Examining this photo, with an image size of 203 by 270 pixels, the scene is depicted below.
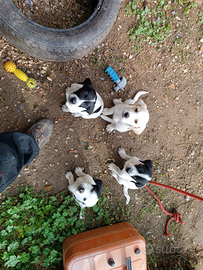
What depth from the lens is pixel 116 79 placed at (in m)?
3.17

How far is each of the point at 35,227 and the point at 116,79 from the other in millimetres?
2928

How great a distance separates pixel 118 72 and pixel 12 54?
185cm

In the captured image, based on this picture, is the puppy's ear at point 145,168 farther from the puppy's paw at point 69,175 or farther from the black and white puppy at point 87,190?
the puppy's paw at point 69,175

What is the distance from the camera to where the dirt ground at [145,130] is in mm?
3027

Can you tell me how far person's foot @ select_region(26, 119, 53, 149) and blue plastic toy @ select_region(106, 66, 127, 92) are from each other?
1368 mm

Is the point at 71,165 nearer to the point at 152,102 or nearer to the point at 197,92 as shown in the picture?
the point at 152,102

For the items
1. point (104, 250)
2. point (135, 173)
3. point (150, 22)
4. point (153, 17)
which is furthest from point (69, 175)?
point (153, 17)

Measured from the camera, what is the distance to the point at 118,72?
3.31 meters

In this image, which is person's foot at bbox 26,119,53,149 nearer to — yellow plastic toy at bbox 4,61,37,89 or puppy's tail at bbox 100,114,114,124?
yellow plastic toy at bbox 4,61,37,89

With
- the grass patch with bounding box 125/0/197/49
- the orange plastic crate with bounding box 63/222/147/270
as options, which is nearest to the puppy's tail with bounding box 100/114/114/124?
the grass patch with bounding box 125/0/197/49

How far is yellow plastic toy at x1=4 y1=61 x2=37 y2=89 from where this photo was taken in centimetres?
277

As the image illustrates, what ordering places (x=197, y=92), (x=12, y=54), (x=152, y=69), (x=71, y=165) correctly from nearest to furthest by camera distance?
(x=12, y=54), (x=71, y=165), (x=152, y=69), (x=197, y=92)

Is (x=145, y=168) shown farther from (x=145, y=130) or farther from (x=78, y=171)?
(x=78, y=171)

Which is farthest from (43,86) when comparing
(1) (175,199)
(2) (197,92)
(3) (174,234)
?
(3) (174,234)
